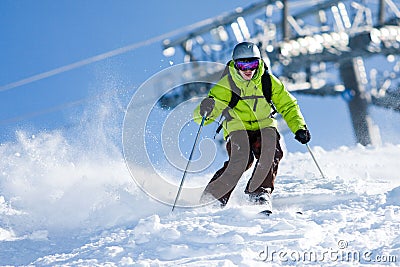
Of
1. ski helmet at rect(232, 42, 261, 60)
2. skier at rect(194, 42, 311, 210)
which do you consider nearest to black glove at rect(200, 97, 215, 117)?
skier at rect(194, 42, 311, 210)

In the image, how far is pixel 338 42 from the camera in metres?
18.9

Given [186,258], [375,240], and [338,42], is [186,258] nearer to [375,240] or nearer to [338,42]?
[375,240]

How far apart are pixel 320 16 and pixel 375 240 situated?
16138 millimetres

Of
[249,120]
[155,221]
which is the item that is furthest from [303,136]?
[155,221]

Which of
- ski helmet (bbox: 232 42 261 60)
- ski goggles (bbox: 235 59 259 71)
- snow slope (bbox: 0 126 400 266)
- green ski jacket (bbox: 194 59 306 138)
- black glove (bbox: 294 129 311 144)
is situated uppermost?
ski helmet (bbox: 232 42 261 60)

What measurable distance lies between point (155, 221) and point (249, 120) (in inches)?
70.5

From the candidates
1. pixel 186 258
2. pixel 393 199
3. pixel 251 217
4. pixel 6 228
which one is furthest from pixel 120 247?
pixel 393 199

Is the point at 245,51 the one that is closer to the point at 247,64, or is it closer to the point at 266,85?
the point at 247,64

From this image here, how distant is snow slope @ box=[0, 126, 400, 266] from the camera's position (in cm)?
427

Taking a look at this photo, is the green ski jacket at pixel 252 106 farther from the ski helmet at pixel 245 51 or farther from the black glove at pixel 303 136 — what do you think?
the ski helmet at pixel 245 51

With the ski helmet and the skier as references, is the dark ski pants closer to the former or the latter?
the skier

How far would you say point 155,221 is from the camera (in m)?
5.00

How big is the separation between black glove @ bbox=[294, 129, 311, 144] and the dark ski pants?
259 millimetres

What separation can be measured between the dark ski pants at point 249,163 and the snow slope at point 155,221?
10.2 inches
